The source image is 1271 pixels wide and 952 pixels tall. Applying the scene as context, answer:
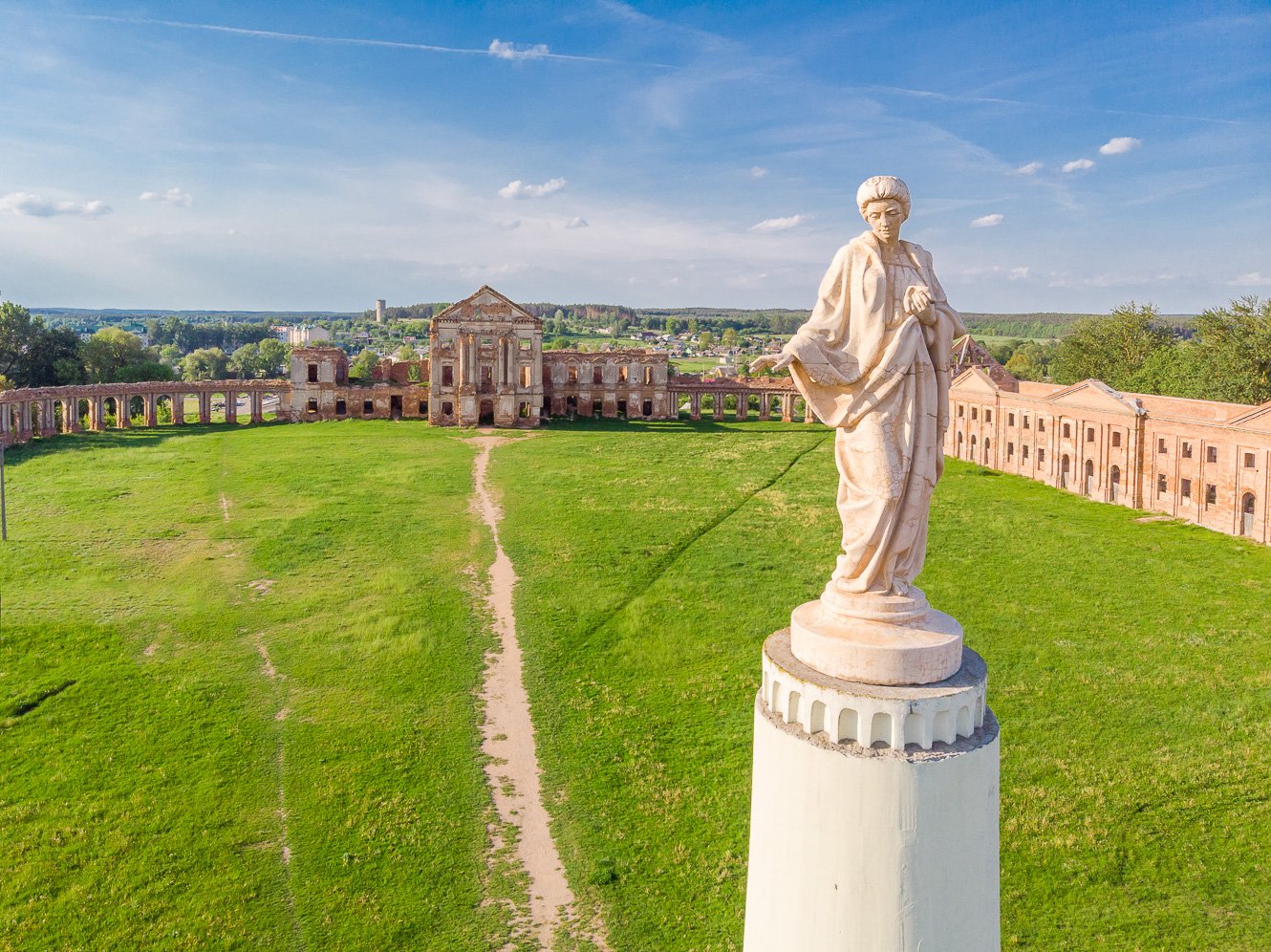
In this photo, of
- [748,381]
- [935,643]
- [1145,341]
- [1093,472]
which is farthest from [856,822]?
[1145,341]

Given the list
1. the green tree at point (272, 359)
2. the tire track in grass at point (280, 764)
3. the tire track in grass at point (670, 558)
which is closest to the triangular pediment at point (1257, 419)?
the tire track in grass at point (670, 558)

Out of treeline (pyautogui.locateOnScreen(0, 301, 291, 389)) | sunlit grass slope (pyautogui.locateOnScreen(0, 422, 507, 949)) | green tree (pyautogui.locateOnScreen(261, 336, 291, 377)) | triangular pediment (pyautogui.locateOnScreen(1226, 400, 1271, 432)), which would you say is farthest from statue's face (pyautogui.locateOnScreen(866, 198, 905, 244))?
green tree (pyautogui.locateOnScreen(261, 336, 291, 377))

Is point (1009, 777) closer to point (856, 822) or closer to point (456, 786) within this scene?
point (456, 786)

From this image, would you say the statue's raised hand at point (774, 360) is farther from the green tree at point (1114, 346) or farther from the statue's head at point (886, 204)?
the green tree at point (1114, 346)

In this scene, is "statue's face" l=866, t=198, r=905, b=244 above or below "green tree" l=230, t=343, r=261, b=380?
below

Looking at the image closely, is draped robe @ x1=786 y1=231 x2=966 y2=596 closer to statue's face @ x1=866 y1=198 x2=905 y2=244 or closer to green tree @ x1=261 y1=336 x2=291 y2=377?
statue's face @ x1=866 y1=198 x2=905 y2=244

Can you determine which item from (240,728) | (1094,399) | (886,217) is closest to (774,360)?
(886,217)

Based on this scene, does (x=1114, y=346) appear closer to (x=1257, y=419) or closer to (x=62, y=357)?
(x=1257, y=419)
